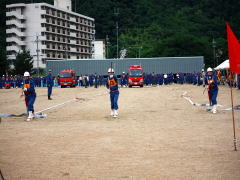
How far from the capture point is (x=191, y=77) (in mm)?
58812

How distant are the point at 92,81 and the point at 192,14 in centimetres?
5940

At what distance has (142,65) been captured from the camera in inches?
2382

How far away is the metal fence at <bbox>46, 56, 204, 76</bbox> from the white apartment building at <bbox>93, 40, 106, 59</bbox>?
5067cm

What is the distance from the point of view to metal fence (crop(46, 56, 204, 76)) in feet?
198

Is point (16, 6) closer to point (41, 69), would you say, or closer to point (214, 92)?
point (41, 69)

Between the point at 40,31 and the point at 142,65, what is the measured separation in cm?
4165

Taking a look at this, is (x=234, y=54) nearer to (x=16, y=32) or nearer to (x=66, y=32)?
(x=16, y=32)

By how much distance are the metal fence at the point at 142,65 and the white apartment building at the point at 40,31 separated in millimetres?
28743

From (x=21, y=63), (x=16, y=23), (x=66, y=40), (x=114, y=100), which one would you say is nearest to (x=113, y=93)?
(x=114, y=100)

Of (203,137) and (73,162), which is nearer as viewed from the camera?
(73,162)

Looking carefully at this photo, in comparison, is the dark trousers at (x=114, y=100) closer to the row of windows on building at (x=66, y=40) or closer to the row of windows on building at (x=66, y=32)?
the row of windows on building at (x=66, y=32)

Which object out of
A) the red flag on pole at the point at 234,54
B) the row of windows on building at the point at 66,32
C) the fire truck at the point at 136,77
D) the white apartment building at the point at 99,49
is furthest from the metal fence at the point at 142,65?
the red flag on pole at the point at 234,54

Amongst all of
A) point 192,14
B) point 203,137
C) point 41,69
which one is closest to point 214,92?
point 203,137

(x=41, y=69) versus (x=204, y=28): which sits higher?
(x=204, y=28)
